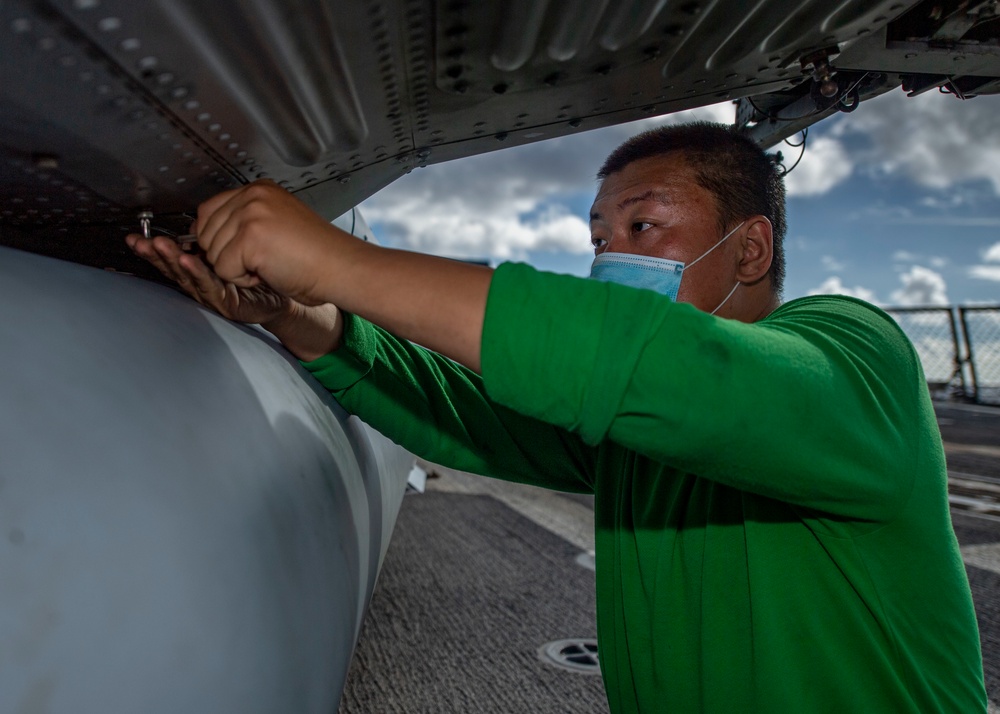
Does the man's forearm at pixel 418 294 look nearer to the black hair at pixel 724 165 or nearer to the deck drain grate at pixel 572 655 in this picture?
the black hair at pixel 724 165

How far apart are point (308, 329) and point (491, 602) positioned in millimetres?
1572

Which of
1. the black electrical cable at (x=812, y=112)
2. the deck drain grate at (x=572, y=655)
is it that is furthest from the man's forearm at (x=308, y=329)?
the deck drain grate at (x=572, y=655)

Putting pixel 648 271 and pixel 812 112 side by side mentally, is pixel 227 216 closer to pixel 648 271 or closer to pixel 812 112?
pixel 648 271

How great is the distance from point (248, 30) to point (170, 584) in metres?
0.51

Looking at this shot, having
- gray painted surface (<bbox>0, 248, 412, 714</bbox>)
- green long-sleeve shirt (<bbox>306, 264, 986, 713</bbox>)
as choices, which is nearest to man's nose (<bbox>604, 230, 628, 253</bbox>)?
green long-sleeve shirt (<bbox>306, 264, 986, 713</bbox>)

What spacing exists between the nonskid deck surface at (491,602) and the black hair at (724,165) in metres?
1.22

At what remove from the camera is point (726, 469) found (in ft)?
2.09

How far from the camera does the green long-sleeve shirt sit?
0.60 m

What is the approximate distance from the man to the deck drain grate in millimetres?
758

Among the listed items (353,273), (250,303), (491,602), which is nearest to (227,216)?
(353,273)

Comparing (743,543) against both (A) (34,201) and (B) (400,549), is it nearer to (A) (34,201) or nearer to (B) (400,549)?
(A) (34,201)

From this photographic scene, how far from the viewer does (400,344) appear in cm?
129

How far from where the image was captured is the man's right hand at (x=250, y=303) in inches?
34.3

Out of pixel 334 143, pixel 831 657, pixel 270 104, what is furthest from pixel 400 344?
pixel 831 657
